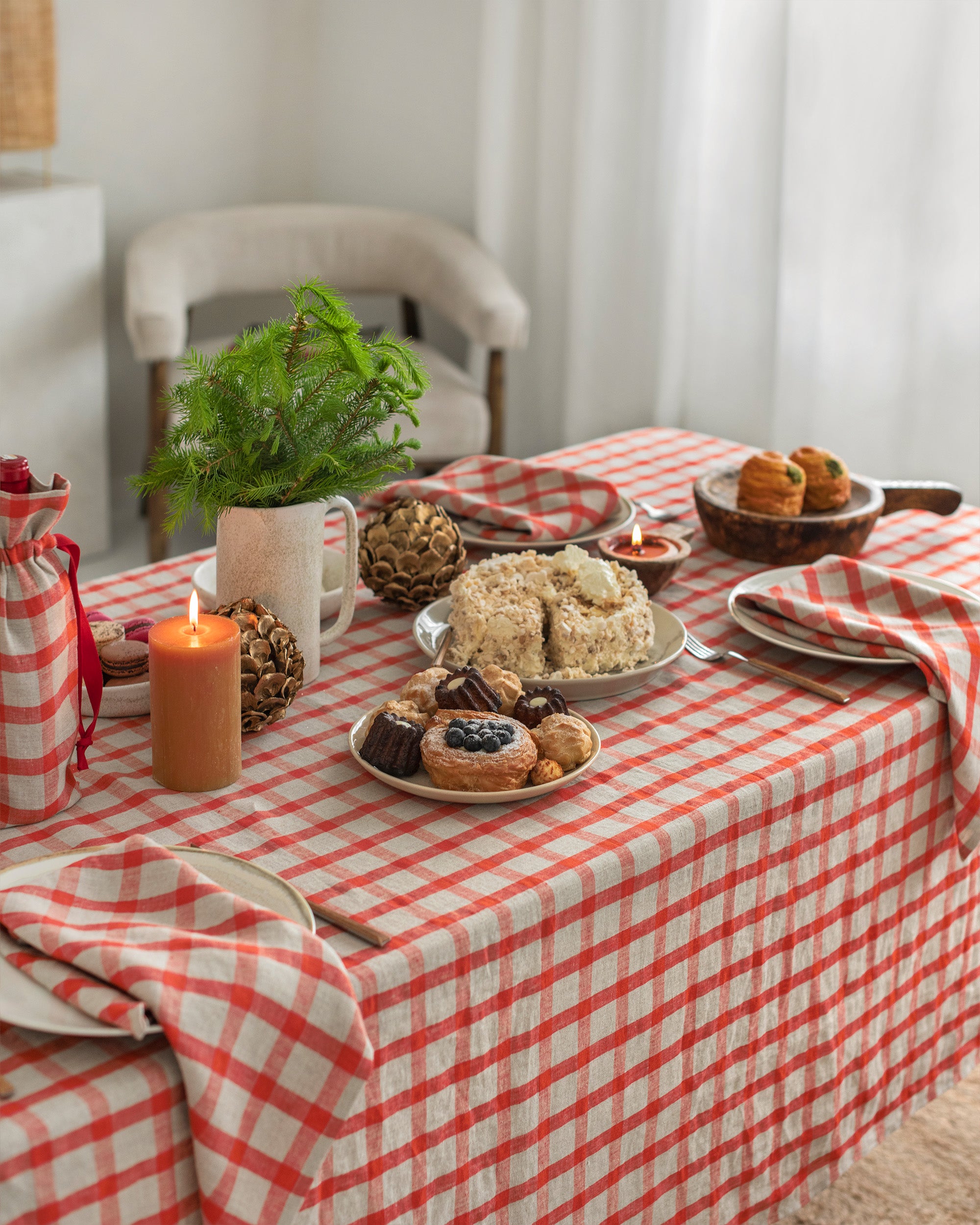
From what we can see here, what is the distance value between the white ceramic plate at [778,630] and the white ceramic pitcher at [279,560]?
41 cm

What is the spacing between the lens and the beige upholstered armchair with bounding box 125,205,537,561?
283cm

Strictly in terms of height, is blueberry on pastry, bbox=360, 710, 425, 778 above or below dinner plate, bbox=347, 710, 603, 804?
above

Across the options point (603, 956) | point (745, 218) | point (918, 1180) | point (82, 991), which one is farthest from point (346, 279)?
point (82, 991)

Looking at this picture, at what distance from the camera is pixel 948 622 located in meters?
1.22

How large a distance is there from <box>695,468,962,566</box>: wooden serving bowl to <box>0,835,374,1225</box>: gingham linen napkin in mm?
849

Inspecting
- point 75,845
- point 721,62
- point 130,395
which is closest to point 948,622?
point 75,845

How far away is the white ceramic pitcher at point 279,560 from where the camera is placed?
3.52 feet

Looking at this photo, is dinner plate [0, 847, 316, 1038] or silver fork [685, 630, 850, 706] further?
silver fork [685, 630, 850, 706]

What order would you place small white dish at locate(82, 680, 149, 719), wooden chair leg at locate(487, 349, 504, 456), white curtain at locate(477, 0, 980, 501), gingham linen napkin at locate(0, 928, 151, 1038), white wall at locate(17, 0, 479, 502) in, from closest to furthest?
gingham linen napkin at locate(0, 928, 151, 1038) < small white dish at locate(82, 680, 149, 719) < white curtain at locate(477, 0, 980, 501) < wooden chair leg at locate(487, 349, 504, 456) < white wall at locate(17, 0, 479, 502)

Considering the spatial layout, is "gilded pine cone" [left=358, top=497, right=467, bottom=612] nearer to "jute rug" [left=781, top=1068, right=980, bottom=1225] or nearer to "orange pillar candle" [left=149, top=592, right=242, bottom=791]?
"orange pillar candle" [left=149, top=592, right=242, bottom=791]

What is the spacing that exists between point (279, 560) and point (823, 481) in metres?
0.68

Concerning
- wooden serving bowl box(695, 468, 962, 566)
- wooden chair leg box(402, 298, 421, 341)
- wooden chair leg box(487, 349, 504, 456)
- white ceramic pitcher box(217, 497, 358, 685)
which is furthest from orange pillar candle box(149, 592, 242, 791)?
wooden chair leg box(402, 298, 421, 341)

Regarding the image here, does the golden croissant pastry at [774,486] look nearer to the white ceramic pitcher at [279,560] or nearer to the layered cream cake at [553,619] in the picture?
the layered cream cake at [553,619]

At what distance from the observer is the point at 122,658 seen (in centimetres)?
108
